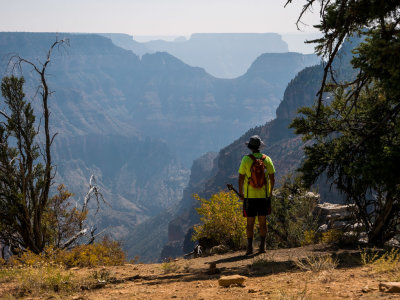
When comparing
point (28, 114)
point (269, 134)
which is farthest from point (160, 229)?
point (28, 114)

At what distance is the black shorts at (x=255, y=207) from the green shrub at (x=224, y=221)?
2473 millimetres

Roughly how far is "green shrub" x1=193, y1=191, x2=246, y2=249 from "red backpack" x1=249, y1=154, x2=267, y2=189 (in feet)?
9.56

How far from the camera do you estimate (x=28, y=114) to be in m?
10.9

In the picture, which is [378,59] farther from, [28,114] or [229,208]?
[28,114]

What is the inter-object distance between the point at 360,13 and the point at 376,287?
3854mm

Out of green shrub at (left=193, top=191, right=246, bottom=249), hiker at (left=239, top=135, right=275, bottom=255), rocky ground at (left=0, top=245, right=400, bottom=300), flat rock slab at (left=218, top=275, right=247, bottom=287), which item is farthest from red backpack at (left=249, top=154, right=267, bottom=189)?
green shrub at (left=193, top=191, right=246, bottom=249)

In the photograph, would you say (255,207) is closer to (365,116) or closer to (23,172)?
(365,116)

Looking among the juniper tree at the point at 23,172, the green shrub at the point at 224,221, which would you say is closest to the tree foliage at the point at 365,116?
the green shrub at the point at 224,221

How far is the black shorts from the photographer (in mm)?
7367

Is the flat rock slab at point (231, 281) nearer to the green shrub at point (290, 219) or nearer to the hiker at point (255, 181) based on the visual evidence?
the hiker at point (255, 181)

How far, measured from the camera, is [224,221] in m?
10.1

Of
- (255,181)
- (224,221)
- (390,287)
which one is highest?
(255,181)

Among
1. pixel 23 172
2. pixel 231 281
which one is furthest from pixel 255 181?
pixel 23 172

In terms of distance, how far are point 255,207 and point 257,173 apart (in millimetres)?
712
